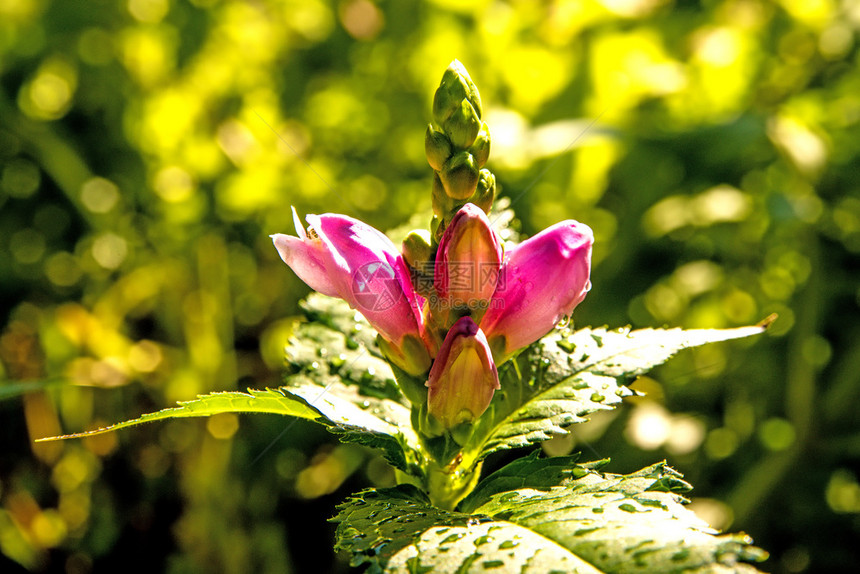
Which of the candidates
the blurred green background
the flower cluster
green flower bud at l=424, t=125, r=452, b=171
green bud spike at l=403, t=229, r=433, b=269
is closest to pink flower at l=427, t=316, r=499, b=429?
the flower cluster

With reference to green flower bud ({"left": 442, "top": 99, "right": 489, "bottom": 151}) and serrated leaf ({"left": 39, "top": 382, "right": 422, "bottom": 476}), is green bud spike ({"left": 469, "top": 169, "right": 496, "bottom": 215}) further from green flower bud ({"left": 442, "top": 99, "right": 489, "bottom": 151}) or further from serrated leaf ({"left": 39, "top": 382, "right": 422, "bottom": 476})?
serrated leaf ({"left": 39, "top": 382, "right": 422, "bottom": 476})

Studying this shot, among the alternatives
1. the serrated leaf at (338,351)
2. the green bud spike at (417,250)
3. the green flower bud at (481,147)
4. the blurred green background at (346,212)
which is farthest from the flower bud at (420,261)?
the blurred green background at (346,212)

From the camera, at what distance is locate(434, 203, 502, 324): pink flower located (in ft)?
2.93

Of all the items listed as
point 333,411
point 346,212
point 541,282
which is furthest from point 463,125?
point 346,212

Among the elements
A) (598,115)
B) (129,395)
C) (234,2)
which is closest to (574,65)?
(598,115)

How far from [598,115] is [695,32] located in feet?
2.22

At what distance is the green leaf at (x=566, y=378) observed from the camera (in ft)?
3.25

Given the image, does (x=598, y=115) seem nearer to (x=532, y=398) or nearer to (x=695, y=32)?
(x=695, y=32)

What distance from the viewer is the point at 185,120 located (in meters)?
2.81

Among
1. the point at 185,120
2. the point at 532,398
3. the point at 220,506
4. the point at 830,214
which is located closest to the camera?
the point at 532,398

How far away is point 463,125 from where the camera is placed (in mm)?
928

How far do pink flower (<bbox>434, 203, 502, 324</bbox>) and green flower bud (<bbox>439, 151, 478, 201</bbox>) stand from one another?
4cm

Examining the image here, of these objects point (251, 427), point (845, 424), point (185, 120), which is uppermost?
point (185, 120)

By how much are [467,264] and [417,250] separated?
0.09m
